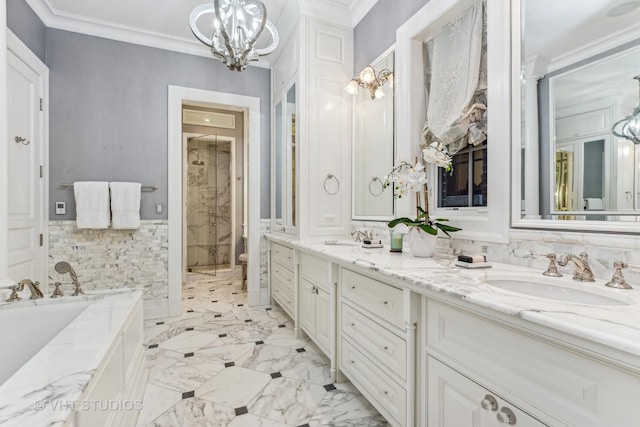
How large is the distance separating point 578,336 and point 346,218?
2.22 meters

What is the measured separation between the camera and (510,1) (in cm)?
142

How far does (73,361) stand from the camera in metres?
1.01

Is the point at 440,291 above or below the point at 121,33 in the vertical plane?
below

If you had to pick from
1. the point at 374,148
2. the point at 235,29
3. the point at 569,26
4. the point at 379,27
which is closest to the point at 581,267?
the point at 569,26

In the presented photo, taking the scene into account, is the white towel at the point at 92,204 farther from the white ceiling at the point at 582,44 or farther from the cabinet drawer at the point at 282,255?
the white ceiling at the point at 582,44

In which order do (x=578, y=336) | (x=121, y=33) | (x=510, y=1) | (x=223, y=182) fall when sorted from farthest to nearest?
(x=223, y=182) → (x=121, y=33) → (x=510, y=1) → (x=578, y=336)

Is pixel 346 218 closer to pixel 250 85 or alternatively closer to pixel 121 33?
pixel 250 85

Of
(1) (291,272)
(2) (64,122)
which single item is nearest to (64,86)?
(2) (64,122)

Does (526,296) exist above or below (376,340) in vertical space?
above

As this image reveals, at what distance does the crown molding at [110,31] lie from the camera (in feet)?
9.15

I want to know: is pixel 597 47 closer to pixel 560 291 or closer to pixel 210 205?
pixel 560 291

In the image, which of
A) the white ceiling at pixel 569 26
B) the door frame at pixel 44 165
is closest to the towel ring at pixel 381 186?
the white ceiling at pixel 569 26

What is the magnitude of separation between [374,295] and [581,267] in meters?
0.81

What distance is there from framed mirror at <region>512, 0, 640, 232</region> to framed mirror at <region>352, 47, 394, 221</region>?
1005mm
